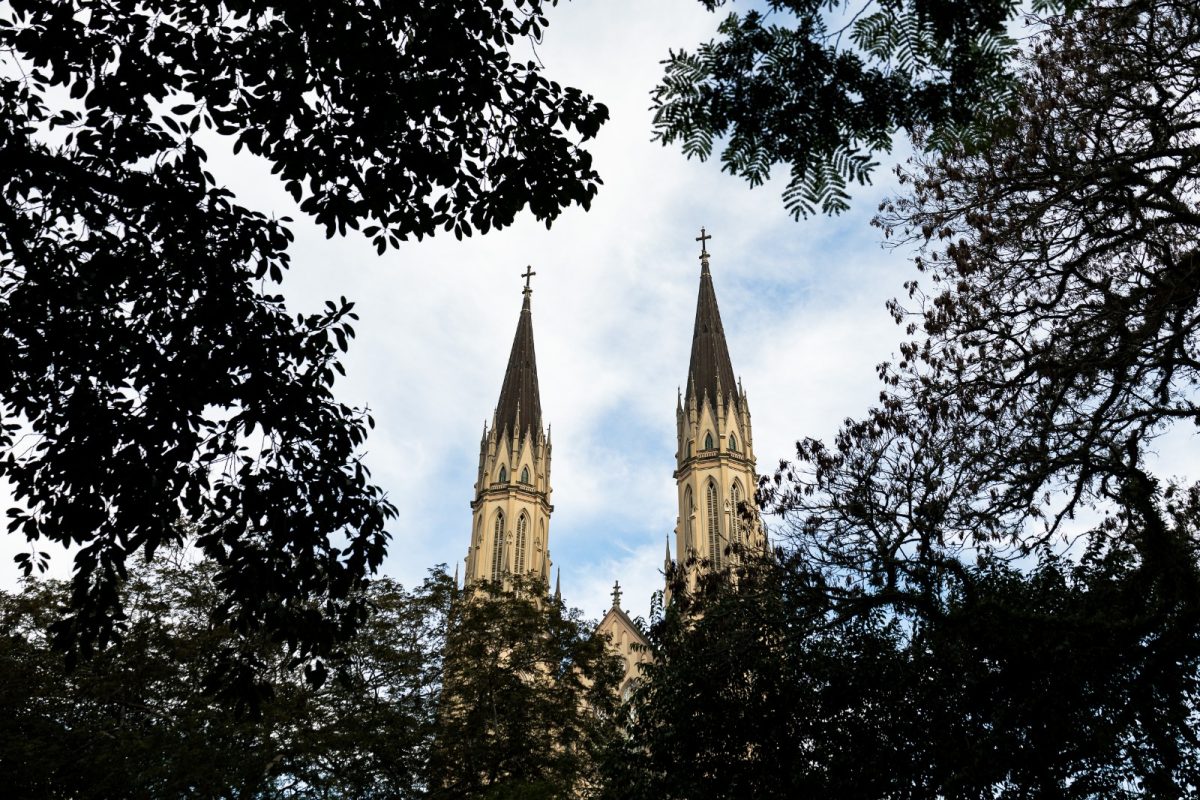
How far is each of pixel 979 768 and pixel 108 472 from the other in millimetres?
7237

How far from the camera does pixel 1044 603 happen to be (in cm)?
908

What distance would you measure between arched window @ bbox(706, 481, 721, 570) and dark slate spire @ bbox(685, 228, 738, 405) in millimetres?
4960

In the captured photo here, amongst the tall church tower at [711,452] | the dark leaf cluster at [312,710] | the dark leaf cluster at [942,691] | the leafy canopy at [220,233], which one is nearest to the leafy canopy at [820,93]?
the leafy canopy at [220,233]

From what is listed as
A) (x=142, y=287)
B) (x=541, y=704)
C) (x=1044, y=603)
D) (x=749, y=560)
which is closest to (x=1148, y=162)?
(x=1044, y=603)

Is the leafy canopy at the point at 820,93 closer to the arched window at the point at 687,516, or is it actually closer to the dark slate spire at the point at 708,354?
the arched window at the point at 687,516

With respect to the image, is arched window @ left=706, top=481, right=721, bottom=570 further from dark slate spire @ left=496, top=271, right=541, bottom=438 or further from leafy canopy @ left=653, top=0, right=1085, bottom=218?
leafy canopy @ left=653, top=0, right=1085, bottom=218

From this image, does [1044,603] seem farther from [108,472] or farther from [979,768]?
[108,472]

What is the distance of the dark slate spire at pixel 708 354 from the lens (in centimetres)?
4438

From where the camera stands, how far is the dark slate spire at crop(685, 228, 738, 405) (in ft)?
146

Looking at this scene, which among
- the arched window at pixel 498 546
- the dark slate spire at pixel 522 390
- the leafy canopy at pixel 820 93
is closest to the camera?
the leafy canopy at pixel 820 93

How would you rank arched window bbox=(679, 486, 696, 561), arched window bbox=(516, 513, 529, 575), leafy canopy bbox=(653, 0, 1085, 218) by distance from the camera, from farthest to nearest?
arched window bbox=(516, 513, 529, 575) < arched window bbox=(679, 486, 696, 561) < leafy canopy bbox=(653, 0, 1085, 218)

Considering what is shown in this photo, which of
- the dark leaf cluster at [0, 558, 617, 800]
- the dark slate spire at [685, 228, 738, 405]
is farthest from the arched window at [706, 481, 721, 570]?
the dark leaf cluster at [0, 558, 617, 800]

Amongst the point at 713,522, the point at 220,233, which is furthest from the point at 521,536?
the point at 220,233

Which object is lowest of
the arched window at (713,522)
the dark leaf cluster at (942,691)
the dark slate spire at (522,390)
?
the dark leaf cluster at (942,691)
